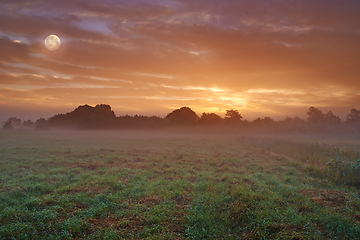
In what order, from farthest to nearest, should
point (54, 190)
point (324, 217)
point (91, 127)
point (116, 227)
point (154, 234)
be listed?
point (91, 127) → point (54, 190) → point (324, 217) → point (116, 227) → point (154, 234)

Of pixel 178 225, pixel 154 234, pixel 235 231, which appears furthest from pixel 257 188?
pixel 154 234

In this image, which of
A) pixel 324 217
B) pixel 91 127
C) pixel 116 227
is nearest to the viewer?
pixel 116 227

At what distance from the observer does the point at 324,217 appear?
8.51 m

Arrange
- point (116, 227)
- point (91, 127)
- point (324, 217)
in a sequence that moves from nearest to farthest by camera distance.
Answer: point (116, 227)
point (324, 217)
point (91, 127)

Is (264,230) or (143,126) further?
(143,126)

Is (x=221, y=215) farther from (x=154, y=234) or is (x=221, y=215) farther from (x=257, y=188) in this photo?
(x=257, y=188)

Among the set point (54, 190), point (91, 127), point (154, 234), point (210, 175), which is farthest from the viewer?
point (91, 127)

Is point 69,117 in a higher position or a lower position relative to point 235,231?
higher

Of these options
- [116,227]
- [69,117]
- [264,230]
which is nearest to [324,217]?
[264,230]

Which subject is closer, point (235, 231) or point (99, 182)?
point (235, 231)

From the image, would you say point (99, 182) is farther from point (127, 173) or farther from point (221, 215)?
point (221, 215)

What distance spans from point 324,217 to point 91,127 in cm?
9467

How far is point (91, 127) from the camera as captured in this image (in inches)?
3708

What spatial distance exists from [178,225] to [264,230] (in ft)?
9.10
